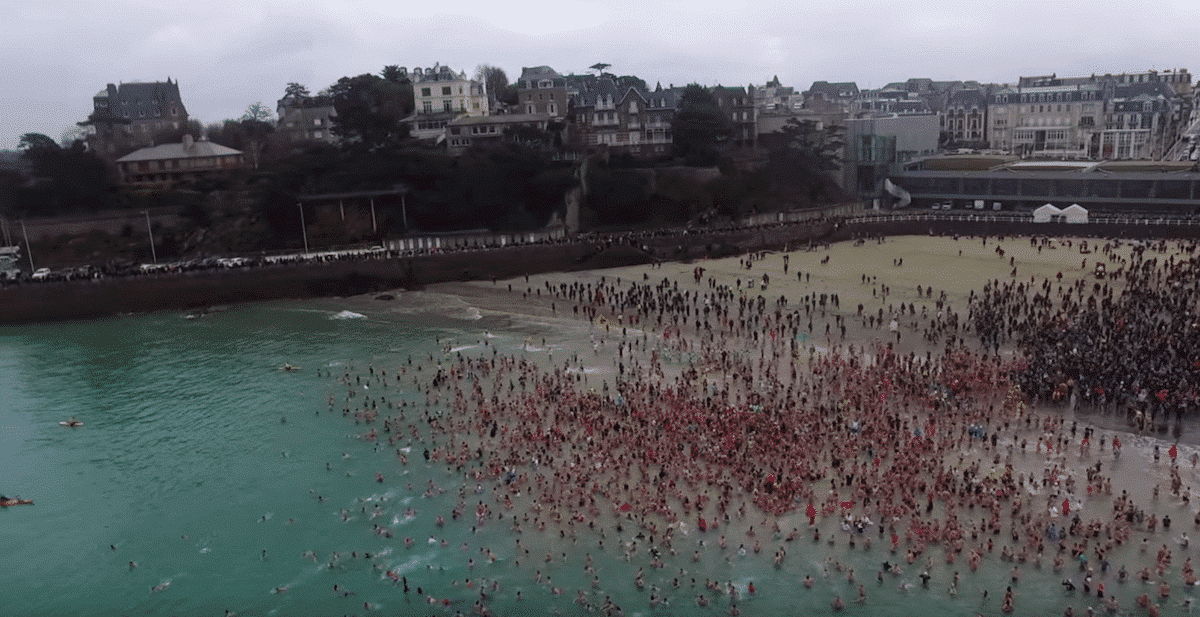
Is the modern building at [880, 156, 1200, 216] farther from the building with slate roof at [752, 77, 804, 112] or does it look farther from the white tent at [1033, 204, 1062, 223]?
the building with slate roof at [752, 77, 804, 112]

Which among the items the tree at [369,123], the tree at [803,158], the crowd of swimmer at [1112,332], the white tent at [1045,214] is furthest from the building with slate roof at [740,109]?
the crowd of swimmer at [1112,332]

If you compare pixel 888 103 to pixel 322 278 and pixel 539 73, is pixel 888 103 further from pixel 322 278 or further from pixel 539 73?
pixel 322 278

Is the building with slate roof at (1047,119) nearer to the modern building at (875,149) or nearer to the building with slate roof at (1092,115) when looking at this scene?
the building with slate roof at (1092,115)

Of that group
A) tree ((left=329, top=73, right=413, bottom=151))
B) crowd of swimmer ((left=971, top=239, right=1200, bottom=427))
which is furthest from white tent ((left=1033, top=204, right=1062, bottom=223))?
tree ((left=329, top=73, right=413, bottom=151))

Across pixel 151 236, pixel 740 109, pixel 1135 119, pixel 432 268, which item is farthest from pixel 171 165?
pixel 1135 119

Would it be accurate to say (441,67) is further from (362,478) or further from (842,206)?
(362,478)

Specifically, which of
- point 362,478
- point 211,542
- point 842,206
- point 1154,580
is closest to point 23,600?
point 211,542
